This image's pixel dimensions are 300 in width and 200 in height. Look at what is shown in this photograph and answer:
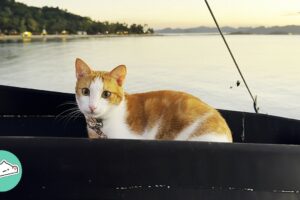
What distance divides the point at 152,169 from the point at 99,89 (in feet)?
1.31

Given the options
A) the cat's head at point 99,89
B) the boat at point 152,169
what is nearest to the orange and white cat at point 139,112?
the cat's head at point 99,89

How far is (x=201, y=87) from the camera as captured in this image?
17.3 m

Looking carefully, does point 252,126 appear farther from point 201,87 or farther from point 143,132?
point 201,87

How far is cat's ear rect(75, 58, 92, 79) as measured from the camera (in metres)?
1.49

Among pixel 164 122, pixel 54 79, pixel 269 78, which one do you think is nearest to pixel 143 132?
pixel 164 122

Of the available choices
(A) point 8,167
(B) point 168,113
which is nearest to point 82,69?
(B) point 168,113

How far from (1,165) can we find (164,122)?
0.52 metres

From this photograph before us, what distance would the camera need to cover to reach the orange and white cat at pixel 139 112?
1462 millimetres

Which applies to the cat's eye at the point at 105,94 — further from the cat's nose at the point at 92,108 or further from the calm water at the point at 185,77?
the calm water at the point at 185,77

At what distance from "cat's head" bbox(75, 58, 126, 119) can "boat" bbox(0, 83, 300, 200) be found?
0.98 ft

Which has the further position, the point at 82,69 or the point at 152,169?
the point at 82,69

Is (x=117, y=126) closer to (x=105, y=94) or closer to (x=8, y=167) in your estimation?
(x=105, y=94)

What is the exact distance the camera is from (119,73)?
148cm

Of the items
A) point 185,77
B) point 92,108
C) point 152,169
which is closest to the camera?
point 152,169
